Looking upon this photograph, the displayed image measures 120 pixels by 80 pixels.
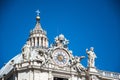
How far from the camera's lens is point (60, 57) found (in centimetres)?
8169

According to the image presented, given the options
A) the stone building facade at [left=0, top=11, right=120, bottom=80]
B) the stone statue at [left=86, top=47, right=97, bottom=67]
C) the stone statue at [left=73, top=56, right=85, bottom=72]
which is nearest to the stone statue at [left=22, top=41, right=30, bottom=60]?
the stone building facade at [left=0, top=11, right=120, bottom=80]

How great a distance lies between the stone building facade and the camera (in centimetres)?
7862

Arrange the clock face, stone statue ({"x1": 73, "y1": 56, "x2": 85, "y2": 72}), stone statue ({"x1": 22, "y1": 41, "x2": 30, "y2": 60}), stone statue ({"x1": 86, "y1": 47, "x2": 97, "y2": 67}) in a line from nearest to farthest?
stone statue ({"x1": 22, "y1": 41, "x2": 30, "y2": 60}) → the clock face → stone statue ({"x1": 73, "y1": 56, "x2": 85, "y2": 72}) → stone statue ({"x1": 86, "y1": 47, "x2": 97, "y2": 67})

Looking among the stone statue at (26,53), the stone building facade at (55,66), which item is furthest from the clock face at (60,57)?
the stone statue at (26,53)

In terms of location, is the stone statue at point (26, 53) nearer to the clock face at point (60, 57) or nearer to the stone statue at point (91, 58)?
the clock face at point (60, 57)

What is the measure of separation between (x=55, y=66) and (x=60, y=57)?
78.1 inches

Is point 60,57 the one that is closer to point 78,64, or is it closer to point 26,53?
point 78,64

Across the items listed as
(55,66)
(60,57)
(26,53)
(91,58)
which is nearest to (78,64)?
(91,58)

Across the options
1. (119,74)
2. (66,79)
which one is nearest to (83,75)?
(66,79)

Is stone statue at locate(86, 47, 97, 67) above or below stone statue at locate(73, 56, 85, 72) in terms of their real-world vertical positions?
above

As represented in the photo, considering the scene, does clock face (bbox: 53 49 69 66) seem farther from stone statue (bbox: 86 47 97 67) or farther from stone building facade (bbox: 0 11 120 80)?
stone statue (bbox: 86 47 97 67)

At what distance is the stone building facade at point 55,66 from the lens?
7862 centimetres

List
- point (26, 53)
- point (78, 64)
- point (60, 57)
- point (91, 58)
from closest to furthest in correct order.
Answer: point (26, 53)
point (60, 57)
point (78, 64)
point (91, 58)

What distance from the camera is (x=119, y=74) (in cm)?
8769
